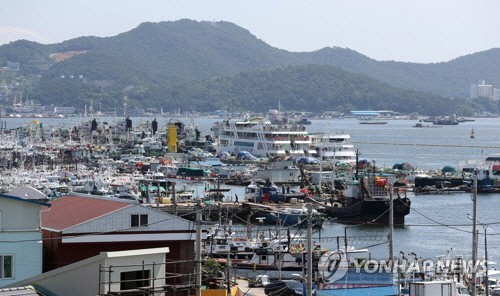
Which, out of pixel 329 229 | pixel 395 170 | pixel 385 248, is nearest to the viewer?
pixel 385 248

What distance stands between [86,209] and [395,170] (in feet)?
131

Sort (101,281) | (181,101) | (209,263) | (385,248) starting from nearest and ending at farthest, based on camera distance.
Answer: (101,281) → (209,263) → (385,248) → (181,101)

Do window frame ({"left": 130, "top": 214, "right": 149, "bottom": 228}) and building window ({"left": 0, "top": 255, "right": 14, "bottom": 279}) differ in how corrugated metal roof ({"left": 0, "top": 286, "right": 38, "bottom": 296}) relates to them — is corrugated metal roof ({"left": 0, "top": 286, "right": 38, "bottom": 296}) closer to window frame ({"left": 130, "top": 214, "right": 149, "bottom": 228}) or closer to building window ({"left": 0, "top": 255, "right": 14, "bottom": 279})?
building window ({"left": 0, "top": 255, "right": 14, "bottom": 279})

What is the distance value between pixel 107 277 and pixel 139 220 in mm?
2902

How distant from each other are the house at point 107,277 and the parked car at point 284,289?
515cm

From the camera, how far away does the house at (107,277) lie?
830 cm

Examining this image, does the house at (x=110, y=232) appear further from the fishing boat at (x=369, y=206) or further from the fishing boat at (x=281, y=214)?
the fishing boat at (x=369, y=206)

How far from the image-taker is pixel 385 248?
76.4 feet

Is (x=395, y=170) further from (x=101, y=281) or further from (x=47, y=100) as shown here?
(x=47, y=100)

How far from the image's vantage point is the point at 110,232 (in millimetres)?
10945

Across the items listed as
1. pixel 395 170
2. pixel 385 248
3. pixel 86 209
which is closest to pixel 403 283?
pixel 86 209

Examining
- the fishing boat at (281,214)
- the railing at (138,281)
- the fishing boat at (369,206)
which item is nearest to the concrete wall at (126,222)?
the railing at (138,281)

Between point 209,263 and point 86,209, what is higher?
point 86,209

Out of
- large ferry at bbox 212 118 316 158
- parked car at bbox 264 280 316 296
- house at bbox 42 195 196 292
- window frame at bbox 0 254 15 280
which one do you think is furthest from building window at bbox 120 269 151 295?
large ferry at bbox 212 118 316 158
